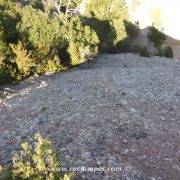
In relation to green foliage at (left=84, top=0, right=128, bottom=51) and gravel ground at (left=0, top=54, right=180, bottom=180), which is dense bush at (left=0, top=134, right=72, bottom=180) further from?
green foliage at (left=84, top=0, right=128, bottom=51)

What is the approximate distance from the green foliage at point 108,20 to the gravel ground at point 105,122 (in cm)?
1763

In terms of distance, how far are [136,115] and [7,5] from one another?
23757 mm

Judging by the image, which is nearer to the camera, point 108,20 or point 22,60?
point 22,60

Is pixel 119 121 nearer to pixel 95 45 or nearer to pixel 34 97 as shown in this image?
pixel 34 97

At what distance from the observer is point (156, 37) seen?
5375 cm

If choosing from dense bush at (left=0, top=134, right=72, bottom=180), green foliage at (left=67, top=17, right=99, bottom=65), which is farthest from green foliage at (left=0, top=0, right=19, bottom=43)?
dense bush at (left=0, top=134, right=72, bottom=180)

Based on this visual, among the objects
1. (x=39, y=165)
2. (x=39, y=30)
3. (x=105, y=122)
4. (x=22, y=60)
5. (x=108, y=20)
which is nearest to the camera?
(x=39, y=165)

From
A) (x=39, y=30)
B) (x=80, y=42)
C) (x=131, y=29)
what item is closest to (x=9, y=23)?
(x=39, y=30)

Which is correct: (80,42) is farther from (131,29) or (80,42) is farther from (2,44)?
(131,29)

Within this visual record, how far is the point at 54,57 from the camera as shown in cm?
3375

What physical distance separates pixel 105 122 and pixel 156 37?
→ 36165mm

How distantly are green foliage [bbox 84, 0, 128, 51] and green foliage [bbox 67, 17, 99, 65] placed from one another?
6.25 m

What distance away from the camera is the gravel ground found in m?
16.4

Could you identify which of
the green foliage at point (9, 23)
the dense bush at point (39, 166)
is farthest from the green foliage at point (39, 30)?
the dense bush at point (39, 166)
